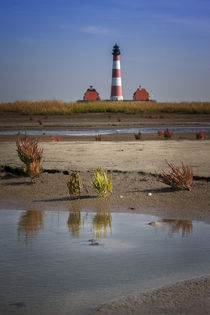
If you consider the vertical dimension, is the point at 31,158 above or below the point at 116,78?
below

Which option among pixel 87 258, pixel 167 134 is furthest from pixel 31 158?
pixel 167 134

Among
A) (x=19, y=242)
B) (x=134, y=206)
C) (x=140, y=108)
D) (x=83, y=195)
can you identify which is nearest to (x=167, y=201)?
(x=134, y=206)

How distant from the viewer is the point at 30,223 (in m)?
6.36

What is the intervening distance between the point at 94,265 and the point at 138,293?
2.63 feet

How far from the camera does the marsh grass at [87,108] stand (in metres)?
38.1

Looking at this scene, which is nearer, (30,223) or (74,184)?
(30,223)

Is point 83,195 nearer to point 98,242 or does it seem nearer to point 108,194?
point 108,194

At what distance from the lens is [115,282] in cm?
406

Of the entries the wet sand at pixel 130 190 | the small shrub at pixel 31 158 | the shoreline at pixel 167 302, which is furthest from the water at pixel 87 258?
the small shrub at pixel 31 158

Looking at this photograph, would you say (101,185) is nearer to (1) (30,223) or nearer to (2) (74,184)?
(2) (74,184)

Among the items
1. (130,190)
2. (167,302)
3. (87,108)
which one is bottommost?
(167,302)

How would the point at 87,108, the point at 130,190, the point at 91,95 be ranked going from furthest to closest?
the point at 91,95
the point at 87,108
the point at 130,190

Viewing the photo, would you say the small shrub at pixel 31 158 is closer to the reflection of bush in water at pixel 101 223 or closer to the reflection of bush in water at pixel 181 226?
the reflection of bush in water at pixel 101 223

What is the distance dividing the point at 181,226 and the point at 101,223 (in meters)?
0.96
